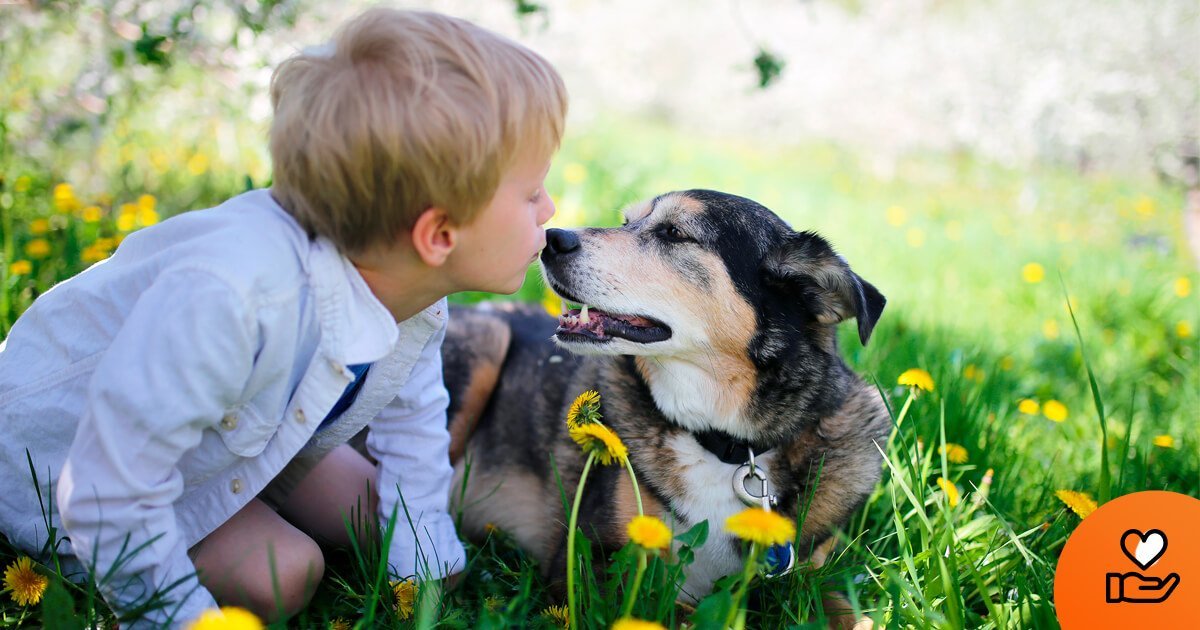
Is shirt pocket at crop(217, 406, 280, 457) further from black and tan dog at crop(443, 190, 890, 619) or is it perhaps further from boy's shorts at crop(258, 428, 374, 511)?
black and tan dog at crop(443, 190, 890, 619)

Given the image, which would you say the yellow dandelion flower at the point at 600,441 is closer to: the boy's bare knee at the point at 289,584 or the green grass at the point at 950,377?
the green grass at the point at 950,377

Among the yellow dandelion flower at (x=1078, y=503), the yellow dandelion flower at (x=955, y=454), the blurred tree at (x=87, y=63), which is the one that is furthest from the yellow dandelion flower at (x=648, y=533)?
the blurred tree at (x=87, y=63)

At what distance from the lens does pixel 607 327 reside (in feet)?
8.48

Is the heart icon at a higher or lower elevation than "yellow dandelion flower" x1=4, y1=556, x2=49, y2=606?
higher

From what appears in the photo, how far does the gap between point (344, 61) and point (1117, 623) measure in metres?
2.15

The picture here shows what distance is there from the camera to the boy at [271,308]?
169 centimetres

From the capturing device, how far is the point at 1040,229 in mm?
9305

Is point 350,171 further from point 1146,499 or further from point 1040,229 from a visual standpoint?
point 1040,229

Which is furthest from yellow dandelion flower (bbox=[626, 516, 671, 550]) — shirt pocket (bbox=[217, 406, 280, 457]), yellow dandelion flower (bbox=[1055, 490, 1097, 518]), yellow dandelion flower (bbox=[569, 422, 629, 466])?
yellow dandelion flower (bbox=[1055, 490, 1097, 518])

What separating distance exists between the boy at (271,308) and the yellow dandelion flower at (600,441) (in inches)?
22.1

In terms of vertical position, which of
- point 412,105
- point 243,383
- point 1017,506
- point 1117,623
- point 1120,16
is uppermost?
point 1120,16

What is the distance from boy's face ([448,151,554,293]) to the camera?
2.06 m

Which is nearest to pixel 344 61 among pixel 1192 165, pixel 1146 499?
pixel 1146 499

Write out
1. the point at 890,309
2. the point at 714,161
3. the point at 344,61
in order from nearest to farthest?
the point at 344,61, the point at 890,309, the point at 714,161
